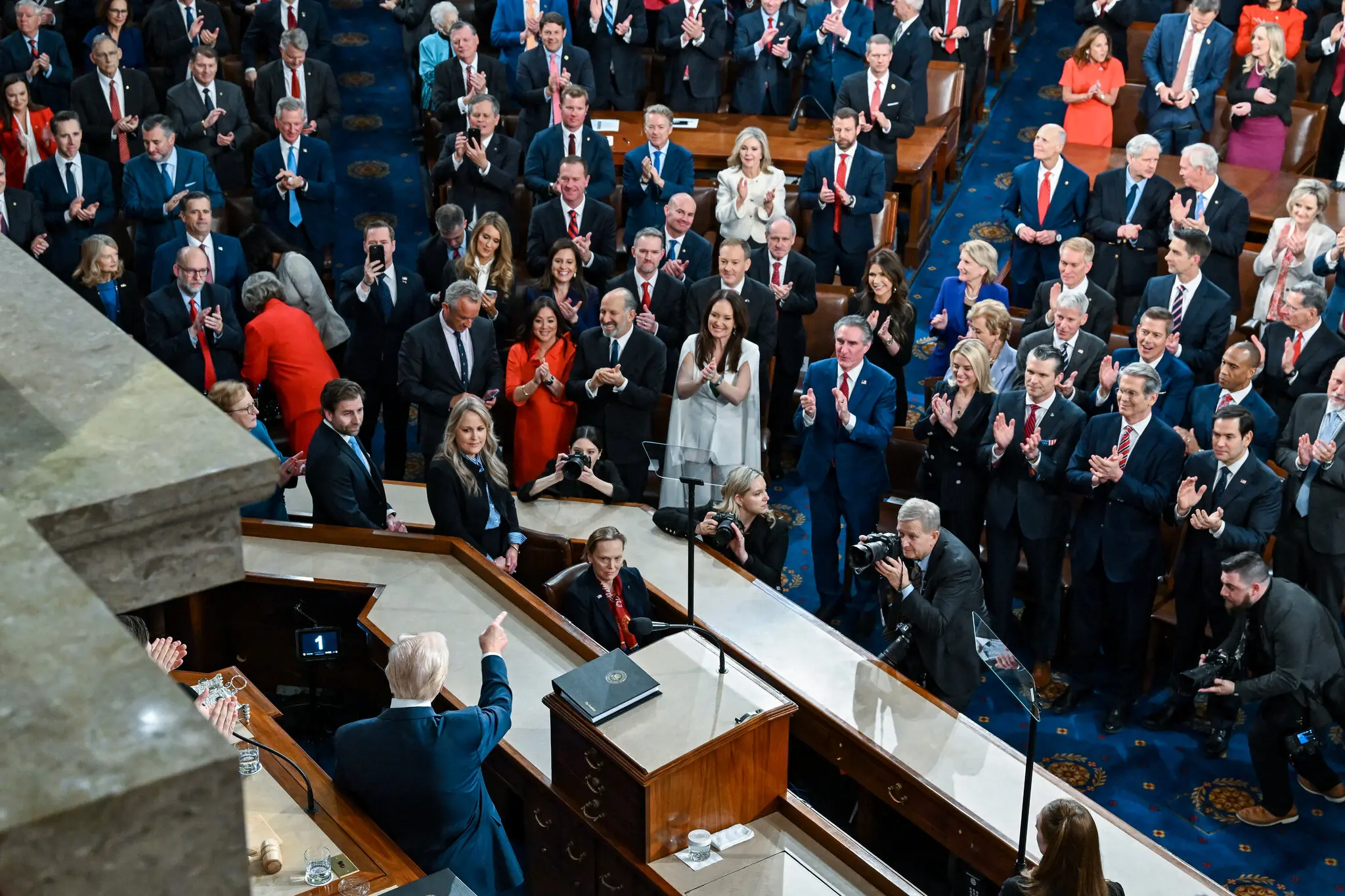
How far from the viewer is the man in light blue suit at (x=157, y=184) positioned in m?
7.52

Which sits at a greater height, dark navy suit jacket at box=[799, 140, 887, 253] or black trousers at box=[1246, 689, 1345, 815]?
dark navy suit jacket at box=[799, 140, 887, 253]

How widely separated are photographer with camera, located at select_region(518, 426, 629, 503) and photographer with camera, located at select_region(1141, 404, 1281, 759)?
214 centimetres

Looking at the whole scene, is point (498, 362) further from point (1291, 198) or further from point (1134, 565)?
point (1291, 198)

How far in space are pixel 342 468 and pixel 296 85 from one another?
3775 millimetres

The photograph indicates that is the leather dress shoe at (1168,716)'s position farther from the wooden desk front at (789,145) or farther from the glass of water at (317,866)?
the wooden desk front at (789,145)

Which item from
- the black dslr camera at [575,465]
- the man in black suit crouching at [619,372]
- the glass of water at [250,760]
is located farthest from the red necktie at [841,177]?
the glass of water at [250,760]

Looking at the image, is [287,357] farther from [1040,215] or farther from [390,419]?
[1040,215]

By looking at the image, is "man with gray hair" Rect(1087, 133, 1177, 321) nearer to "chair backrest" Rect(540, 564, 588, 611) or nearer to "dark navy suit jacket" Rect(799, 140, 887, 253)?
"dark navy suit jacket" Rect(799, 140, 887, 253)

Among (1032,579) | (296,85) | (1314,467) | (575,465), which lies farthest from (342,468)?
(296,85)

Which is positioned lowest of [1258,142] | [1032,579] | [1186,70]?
[1032,579]

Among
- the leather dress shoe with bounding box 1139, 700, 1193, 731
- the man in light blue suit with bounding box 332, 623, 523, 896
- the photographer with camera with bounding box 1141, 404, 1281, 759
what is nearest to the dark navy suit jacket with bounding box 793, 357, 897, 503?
the photographer with camera with bounding box 1141, 404, 1281, 759

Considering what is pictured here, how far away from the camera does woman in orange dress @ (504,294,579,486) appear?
21.0ft

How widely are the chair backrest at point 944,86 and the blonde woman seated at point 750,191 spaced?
2.12 m

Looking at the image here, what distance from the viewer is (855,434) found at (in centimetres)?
606
